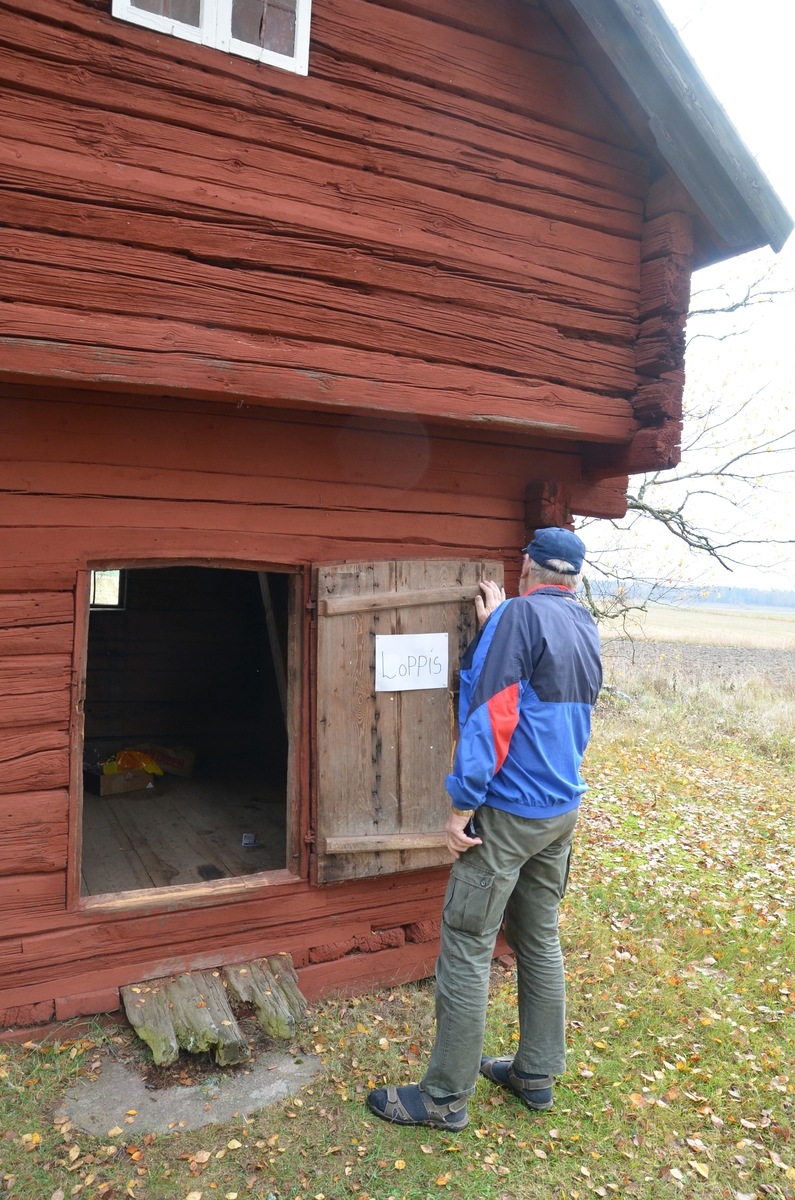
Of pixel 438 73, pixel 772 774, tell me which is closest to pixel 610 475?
pixel 438 73

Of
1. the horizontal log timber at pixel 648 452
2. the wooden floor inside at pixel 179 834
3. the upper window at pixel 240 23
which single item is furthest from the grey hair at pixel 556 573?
the wooden floor inside at pixel 179 834

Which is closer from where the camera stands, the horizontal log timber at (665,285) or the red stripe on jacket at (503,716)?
the red stripe on jacket at (503,716)

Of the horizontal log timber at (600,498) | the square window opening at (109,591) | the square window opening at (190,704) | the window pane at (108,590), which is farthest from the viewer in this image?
the window pane at (108,590)

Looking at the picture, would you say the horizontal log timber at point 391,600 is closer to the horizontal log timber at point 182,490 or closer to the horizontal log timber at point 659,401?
the horizontal log timber at point 182,490

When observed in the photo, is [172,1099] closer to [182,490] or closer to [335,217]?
[182,490]

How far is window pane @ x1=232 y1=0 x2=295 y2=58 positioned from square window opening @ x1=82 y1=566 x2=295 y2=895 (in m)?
4.27

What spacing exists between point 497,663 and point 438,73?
3171mm

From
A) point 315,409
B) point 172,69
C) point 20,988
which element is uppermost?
point 172,69

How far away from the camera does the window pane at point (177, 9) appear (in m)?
3.55

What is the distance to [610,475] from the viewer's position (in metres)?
5.24

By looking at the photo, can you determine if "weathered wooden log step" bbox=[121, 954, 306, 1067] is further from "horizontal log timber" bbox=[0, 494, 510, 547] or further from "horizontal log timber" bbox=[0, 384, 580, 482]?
"horizontal log timber" bbox=[0, 384, 580, 482]

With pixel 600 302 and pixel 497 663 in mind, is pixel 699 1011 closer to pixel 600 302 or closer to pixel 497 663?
pixel 497 663

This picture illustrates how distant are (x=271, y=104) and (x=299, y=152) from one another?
0.23 meters

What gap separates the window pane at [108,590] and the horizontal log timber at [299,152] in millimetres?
5816
